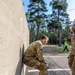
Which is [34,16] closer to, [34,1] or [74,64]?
[34,1]

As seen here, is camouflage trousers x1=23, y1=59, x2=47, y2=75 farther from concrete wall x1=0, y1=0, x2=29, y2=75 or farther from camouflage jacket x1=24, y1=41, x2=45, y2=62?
concrete wall x1=0, y1=0, x2=29, y2=75

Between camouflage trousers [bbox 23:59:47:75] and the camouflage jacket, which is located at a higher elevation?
the camouflage jacket

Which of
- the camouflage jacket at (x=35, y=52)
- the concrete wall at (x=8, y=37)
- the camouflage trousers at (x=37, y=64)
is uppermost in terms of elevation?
the concrete wall at (x=8, y=37)

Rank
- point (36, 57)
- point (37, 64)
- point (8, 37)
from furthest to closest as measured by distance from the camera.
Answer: point (36, 57)
point (37, 64)
point (8, 37)

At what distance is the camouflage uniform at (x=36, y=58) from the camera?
427 cm

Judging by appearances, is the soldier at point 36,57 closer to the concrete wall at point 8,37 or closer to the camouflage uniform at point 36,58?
the camouflage uniform at point 36,58

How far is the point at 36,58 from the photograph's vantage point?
4.44 m

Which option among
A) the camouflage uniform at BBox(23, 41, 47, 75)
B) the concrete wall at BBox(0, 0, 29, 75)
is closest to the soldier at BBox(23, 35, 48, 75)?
the camouflage uniform at BBox(23, 41, 47, 75)

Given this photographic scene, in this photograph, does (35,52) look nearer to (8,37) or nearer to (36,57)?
(36,57)

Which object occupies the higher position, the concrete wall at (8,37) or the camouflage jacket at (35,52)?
the concrete wall at (8,37)

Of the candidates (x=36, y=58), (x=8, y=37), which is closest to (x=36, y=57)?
(x=36, y=58)

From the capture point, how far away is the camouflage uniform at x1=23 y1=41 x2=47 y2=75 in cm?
427

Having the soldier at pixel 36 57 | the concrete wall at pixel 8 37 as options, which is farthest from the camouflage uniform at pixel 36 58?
the concrete wall at pixel 8 37

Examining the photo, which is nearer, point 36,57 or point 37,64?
point 37,64
